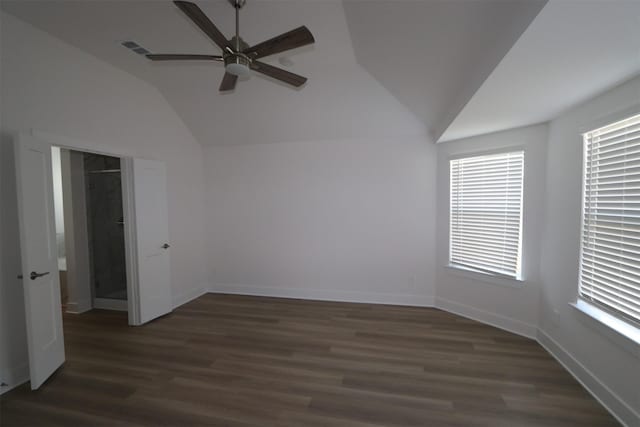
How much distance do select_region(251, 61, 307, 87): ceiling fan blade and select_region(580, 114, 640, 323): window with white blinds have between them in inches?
97.0

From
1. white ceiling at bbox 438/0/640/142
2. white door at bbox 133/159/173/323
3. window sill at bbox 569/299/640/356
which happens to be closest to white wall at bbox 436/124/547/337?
white ceiling at bbox 438/0/640/142

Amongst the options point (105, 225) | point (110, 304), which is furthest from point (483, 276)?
point (105, 225)

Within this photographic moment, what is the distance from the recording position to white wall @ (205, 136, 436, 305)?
408 cm

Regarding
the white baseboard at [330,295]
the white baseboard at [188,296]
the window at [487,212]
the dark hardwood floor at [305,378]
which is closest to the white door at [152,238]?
the white baseboard at [188,296]

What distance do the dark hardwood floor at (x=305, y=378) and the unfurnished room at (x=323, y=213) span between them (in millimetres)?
24

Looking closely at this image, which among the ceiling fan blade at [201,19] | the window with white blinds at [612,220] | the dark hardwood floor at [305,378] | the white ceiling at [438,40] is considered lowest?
the dark hardwood floor at [305,378]

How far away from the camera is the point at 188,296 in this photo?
175 inches

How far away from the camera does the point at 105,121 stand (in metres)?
3.21

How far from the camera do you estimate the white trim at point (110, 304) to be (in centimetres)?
413

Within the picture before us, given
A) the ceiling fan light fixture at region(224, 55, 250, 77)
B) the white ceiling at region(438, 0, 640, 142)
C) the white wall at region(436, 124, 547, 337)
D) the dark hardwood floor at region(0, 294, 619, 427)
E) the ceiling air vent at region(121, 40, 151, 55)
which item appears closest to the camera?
the white ceiling at region(438, 0, 640, 142)

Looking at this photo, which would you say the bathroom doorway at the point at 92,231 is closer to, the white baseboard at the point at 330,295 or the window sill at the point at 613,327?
the white baseboard at the point at 330,295

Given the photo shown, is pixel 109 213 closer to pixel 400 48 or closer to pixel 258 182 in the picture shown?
pixel 258 182

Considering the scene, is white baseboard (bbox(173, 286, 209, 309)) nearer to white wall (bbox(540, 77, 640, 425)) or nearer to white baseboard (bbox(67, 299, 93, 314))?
white baseboard (bbox(67, 299, 93, 314))

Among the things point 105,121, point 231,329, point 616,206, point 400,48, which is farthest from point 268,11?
point 231,329
